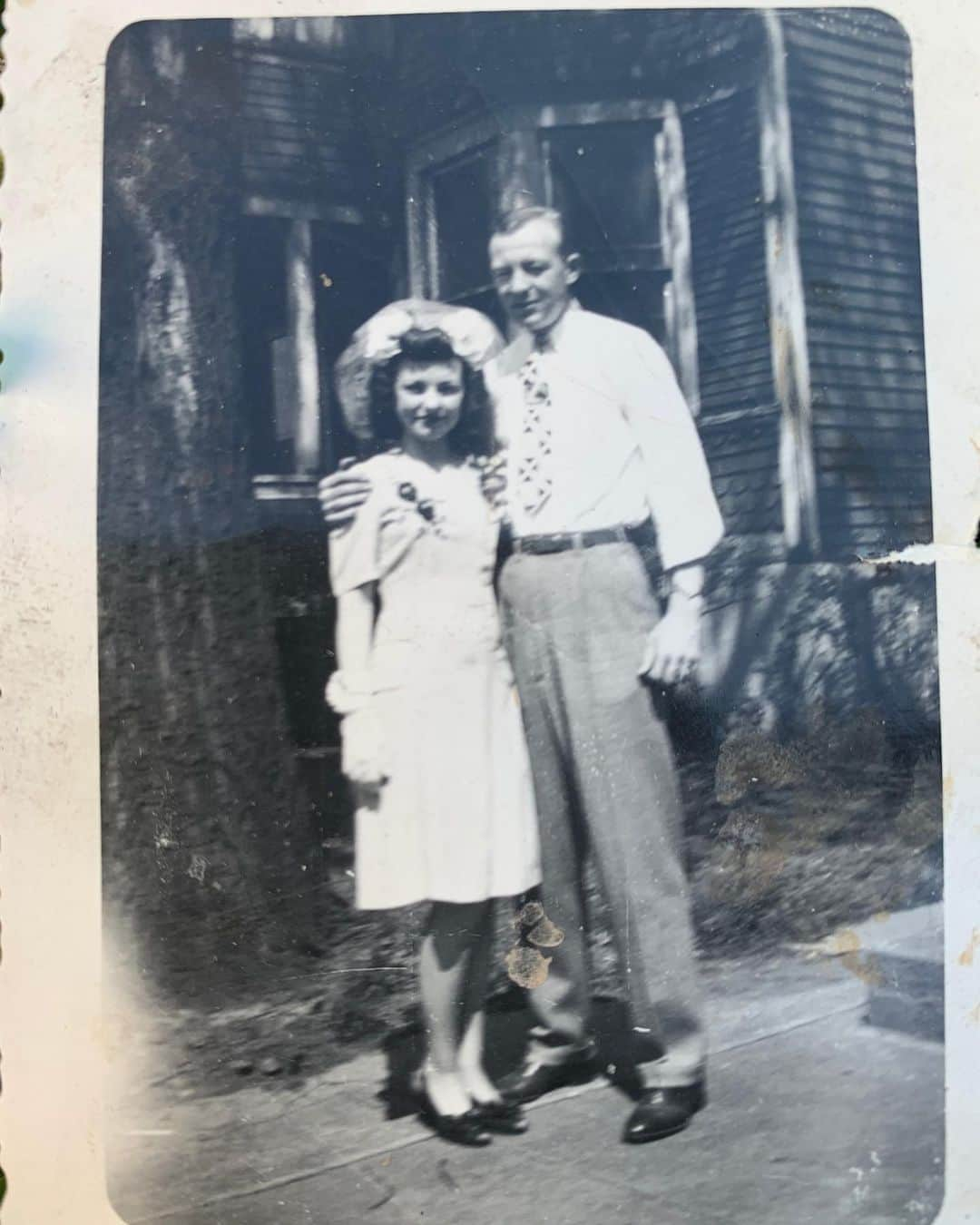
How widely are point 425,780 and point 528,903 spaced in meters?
0.30

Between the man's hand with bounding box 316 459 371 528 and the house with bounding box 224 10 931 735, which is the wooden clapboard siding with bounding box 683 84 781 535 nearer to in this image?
the house with bounding box 224 10 931 735

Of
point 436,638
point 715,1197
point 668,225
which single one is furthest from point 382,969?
point 668,225

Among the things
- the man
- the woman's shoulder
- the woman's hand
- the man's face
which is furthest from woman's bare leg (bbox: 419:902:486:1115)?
the man's face

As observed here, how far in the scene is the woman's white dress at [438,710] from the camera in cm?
176

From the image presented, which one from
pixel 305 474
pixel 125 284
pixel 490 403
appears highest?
pixel 125 284

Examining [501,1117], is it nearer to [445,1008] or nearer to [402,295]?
[445,1008]

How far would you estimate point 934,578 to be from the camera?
183cm

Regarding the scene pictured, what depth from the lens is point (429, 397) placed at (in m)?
1.80

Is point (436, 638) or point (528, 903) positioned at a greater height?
point (436, 638)

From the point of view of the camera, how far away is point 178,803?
70.4 inches

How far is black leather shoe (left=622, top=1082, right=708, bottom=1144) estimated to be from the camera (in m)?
1.77

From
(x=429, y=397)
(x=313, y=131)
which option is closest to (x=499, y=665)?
(x=429, y=397)

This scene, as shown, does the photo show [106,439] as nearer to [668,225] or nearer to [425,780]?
[425,780]

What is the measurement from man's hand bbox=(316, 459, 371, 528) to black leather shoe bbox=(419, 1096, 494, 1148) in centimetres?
109
